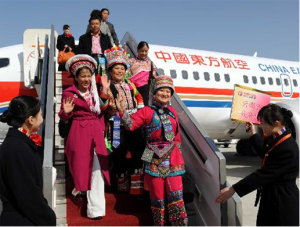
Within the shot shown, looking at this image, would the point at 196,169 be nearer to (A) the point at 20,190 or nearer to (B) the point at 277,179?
(B) the point at 277,179

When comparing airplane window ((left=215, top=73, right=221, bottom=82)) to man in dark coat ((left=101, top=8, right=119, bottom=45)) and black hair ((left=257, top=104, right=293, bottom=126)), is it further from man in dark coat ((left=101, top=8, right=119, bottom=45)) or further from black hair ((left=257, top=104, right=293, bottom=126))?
black hair ((left=257, top=104, right=293, bottom=126))

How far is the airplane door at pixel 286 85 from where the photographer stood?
11.6 m

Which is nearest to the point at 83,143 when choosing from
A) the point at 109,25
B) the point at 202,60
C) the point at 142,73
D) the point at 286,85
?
the point at 142,73

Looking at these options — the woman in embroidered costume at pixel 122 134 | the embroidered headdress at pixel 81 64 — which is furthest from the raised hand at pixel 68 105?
the woman in embroidered costume at pixel 122 134

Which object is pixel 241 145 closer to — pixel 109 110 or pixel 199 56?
pixel 199 56

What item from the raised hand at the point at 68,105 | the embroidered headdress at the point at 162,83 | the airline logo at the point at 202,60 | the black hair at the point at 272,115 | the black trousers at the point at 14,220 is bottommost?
the black trousers at the point at 14,220

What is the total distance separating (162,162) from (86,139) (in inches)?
34.2

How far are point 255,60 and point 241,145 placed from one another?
4.44 meters

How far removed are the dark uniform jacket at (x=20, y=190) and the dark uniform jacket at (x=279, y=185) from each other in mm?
1548

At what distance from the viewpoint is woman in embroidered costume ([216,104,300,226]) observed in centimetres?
254

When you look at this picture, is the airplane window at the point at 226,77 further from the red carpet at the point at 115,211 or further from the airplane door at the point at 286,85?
the red carpet at the point at 115,211

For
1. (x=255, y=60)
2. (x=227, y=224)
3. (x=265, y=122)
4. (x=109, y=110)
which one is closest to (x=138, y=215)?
(x=227, y=224)

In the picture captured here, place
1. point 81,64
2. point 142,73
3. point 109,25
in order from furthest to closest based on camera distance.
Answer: point 109,25, point 142,73, point 81,64

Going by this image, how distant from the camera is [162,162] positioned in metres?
3.58
